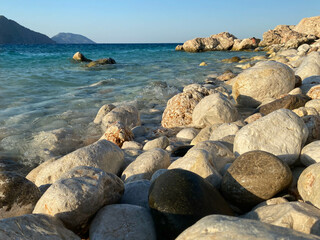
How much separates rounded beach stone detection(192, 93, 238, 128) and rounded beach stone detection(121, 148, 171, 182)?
2.12 m

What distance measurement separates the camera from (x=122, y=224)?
2084 millimetres

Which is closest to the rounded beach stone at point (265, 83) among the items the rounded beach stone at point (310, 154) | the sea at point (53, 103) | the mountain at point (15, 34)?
the sea at point (53, 103)

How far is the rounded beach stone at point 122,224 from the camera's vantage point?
2.03 metres

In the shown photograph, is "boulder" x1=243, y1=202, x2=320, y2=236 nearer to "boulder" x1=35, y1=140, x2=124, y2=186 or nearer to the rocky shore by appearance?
the rocky shore

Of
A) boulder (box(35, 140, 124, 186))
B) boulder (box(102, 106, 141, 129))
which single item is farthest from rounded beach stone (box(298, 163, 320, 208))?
boulder (box(102, 106, 141, 129))

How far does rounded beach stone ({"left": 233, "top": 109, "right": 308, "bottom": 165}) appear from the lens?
287 centimetres

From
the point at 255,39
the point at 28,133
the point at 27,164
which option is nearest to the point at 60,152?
the point at 27,164

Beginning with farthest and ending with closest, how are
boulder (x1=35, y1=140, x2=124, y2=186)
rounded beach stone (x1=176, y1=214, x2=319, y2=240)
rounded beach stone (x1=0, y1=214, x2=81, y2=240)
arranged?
boulder (x1=35, y1=140, x2=124, y2=186)
rounded beach stone (x1=0, y1=214, x2=81, y2=240)
rounded beach stone (x1=176, y1=214, x2=319, y2=240)

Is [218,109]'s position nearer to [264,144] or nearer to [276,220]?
[264,144]

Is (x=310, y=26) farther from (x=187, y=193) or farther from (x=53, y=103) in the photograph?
(x=187, y=193)

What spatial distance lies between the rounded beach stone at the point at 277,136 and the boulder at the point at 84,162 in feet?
4.64

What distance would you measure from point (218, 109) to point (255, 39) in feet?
131

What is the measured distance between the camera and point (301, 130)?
2.97 metres

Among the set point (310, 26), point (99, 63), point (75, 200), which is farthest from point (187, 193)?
point (310, 26)
